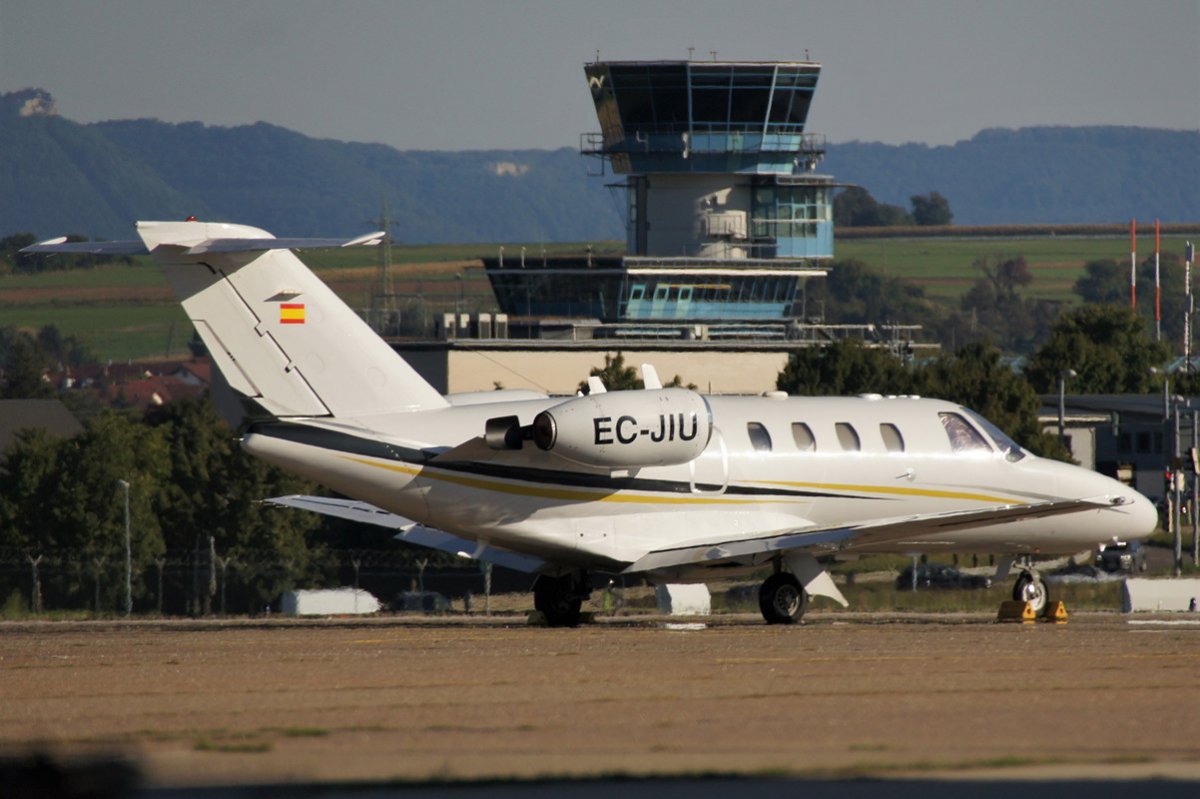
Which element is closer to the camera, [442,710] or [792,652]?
[442,710]

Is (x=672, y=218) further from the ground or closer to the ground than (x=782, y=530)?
further from the ground

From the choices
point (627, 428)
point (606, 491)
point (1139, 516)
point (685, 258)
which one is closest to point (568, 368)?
point (685, 258)

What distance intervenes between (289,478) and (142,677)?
54271 mm

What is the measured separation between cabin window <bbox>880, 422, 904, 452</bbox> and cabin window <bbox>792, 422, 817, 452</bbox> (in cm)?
139

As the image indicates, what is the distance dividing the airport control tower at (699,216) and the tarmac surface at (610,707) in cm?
9405

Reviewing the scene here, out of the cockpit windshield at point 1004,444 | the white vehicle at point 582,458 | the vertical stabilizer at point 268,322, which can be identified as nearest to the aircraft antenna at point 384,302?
the cockpit windshield at point 1004,444

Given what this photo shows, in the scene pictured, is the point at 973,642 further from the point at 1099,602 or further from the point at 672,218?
the point at 672,218

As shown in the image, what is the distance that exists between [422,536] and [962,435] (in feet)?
28.2

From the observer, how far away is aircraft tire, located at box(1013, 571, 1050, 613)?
105 feet

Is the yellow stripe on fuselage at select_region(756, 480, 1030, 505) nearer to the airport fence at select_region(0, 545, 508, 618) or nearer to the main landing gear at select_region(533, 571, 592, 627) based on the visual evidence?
the main landing gear at select_region(533, 571, 592, 627)

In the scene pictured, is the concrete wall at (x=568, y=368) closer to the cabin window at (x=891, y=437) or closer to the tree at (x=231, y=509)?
the tree at (x=231, y=509)

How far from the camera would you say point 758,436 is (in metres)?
29.2

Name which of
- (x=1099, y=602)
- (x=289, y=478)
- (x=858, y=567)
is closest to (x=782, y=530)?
(x=1099, y=602)

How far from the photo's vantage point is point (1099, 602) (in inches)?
1817
